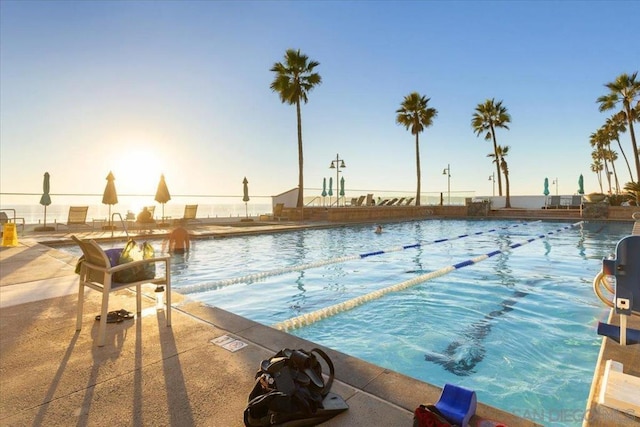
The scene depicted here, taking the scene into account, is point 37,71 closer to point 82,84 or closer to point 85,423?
point 82,84

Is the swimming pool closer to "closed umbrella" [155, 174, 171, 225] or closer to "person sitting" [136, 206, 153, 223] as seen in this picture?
"person sitting" [136, 206, 153, 223]

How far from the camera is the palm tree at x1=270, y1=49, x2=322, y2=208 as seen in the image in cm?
2353

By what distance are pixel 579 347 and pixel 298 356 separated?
13.3 ft

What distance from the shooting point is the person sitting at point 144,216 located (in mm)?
15750

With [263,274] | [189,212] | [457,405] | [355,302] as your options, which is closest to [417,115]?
[189,212]

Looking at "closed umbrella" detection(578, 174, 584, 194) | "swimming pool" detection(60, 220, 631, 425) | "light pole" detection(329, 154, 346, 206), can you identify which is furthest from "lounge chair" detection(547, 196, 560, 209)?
"swimming pool" detection(60, 220, 631, 425)

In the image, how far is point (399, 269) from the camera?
8406mm

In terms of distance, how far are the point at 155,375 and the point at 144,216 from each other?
15609 mm

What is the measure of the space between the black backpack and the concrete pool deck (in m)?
0.09

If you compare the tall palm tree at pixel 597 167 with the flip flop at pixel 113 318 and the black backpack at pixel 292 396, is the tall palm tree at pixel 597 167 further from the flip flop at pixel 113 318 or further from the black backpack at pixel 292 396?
the flip flop at pixel 113 318

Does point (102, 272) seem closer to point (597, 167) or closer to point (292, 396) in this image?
point (292, 396)

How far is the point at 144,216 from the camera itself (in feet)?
52.1

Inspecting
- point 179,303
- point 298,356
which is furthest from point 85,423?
point 179,303

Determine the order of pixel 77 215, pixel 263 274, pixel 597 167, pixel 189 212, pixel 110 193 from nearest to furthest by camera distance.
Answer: pixel 263 274 < pixel 110 193 < pixel 77 215 < pixel 189 212 < pixel 597 167
